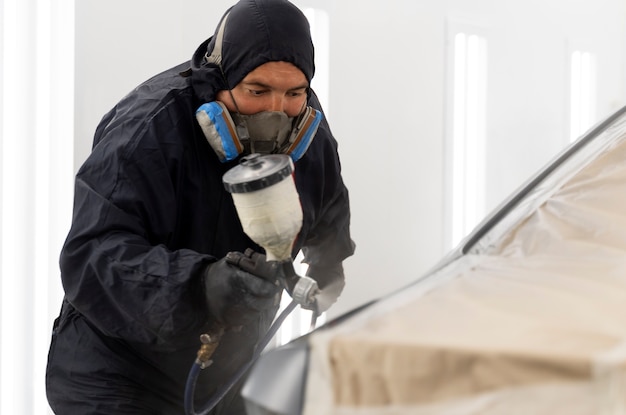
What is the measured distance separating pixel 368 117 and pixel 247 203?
234 centimetres

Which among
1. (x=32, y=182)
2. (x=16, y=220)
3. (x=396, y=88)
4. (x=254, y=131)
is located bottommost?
(x=16, y=220)

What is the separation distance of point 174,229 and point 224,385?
39 cm

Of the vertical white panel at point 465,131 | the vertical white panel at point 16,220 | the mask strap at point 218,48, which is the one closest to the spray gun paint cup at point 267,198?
the mask strap at point 218,48

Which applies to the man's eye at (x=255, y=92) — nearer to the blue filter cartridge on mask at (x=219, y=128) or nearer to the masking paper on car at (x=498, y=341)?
the blue filter cartridge on mask at (x=219, y=128)

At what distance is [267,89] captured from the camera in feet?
5.17

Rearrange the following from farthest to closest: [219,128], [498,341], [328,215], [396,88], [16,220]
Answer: [396,88], [16,220], [328,215], [219,128], [498,341]

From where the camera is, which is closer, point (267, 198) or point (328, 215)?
point (267, 198)

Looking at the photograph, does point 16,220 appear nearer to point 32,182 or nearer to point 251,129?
point 32,182

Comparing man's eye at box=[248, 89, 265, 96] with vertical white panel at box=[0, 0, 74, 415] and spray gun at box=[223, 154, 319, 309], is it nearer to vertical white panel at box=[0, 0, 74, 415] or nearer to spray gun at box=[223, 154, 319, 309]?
spray gun at box=[223, 154, 319, 309]

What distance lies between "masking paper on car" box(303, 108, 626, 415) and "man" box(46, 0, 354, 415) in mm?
546

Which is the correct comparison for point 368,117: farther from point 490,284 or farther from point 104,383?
point 490,284

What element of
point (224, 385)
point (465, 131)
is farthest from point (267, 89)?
point (465, 131)

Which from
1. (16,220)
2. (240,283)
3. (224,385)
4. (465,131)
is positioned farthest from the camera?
(465,131)

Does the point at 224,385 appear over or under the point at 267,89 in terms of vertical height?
under
